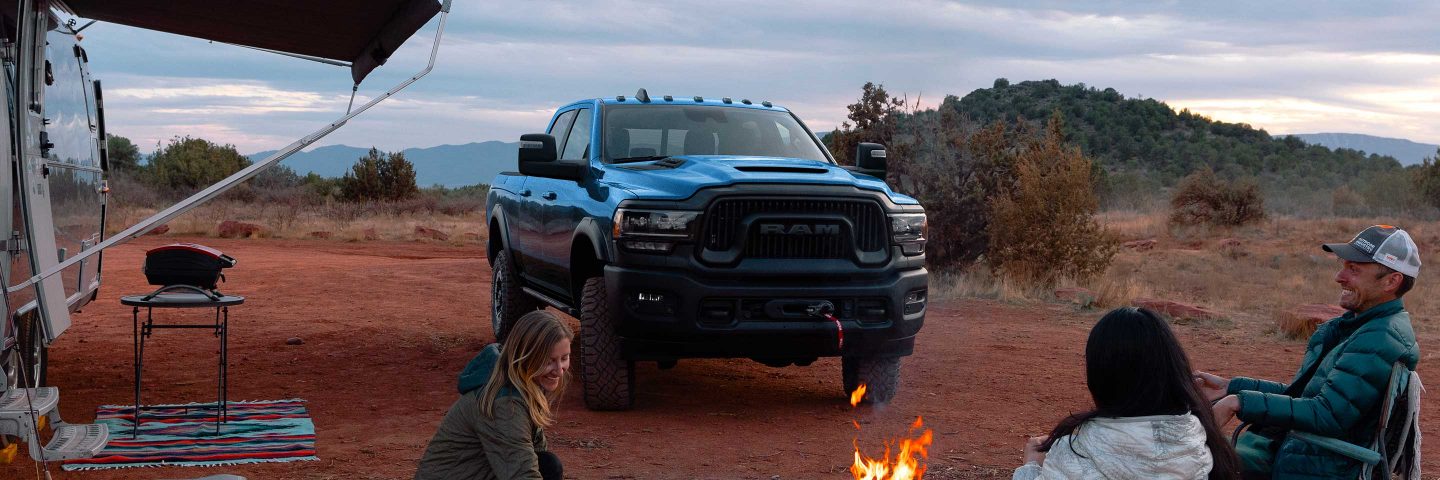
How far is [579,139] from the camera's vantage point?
9008 mm

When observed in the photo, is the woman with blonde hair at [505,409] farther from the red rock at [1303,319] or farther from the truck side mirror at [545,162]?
the red rock at [1303,319]

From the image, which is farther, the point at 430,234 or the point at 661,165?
the point at 430,234

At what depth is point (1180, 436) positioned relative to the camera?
3.25 meters

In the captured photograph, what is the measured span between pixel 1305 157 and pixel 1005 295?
143 feet

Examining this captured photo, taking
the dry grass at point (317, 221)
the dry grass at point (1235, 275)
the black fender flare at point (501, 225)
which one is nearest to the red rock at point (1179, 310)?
the dry grass at point (1235, 275)

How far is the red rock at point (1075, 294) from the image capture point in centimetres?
1423

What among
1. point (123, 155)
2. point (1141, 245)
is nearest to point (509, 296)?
point (1141, 245)

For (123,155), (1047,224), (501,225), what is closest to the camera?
(501,225)

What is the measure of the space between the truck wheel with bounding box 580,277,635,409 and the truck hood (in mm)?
670

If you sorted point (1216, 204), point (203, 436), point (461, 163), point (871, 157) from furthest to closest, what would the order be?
point (461, 163), point (1216, 204), point (871, 157), point (203, 436)

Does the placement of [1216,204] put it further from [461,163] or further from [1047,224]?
[461,163]

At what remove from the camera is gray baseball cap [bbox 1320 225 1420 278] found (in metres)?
3.90

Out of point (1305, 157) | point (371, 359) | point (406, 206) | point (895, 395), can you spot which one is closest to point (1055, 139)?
point (895, 395)

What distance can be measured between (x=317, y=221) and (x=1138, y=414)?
96.7 ft
